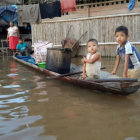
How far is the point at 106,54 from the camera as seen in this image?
10.6 m

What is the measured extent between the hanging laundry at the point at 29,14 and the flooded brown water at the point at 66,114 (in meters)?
7.72

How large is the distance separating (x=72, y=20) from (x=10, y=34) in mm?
3524

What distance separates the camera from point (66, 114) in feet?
11.0

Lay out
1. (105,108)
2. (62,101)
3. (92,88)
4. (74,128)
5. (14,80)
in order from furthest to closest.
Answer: (14,80), (92,88), (62,101), (105,108), (74,128)

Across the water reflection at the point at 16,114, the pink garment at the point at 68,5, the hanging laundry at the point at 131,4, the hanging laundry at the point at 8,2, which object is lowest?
the water reflection at the point at 16,114

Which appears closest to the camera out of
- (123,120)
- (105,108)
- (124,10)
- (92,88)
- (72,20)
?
(123,120)

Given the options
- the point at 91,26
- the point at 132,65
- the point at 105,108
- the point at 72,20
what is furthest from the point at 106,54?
the point at 105,108

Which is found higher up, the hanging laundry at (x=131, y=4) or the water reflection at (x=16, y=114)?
the hanging laundry at (x=131, y=4)

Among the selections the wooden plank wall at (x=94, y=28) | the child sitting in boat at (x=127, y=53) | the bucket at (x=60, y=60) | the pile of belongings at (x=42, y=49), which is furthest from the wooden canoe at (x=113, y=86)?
the wooden plank wall at (x=94, y=28)

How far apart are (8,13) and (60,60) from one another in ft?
28.6

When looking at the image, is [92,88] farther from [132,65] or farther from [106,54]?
[106,54]

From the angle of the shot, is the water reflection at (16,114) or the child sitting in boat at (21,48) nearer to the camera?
the water reflection at (16,114)

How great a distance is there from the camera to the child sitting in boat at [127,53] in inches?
152

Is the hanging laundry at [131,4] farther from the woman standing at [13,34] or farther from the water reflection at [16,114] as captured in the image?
the water reflection at [16,114]
